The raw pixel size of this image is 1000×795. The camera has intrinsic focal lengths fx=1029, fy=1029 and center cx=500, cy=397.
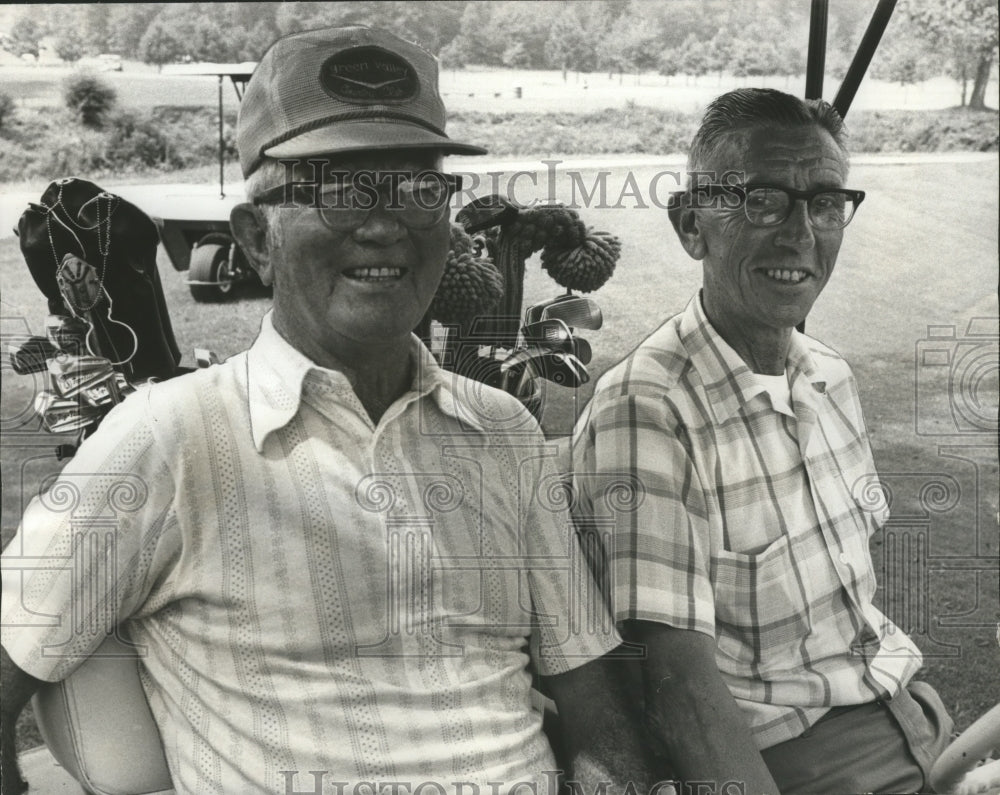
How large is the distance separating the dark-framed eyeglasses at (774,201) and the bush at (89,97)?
1.29 meters

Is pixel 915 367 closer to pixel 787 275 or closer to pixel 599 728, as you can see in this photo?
pixel 787 275

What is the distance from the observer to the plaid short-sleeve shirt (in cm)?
218

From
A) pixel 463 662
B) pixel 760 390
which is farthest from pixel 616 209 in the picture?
pixel 463 662

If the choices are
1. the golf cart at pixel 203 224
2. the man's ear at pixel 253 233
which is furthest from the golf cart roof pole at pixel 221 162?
the man's ear at pixel 253 233

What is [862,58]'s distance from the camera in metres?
2.45

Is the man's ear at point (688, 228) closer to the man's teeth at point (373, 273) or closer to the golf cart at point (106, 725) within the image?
the man's teeth at point (373, 273)

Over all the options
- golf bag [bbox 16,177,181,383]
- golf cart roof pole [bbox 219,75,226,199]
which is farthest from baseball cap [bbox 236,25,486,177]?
golf bag [bbox 16,177,181,383]

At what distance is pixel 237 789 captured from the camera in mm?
1838

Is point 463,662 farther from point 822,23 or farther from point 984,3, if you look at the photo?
point 984,3

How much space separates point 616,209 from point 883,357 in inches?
30.2

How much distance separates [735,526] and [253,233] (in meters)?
1.18

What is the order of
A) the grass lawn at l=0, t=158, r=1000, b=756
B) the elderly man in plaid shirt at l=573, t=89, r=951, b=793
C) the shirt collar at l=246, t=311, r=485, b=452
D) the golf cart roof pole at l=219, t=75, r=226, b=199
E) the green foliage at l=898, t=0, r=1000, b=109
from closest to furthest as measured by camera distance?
the shirt collar at l=246, t=311, r=485, b=452 < the golf cart roof pole at l=219, t=75, r=226, b=199 < the elderly man in plaid shirt at l=573, t=89, r=951, b=793 < the grass lawn at l=0, t=158, r=1000, b=756 < the green foliage at l=898, t=0, r=1000, b=109

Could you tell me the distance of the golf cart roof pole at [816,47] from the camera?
2410mm

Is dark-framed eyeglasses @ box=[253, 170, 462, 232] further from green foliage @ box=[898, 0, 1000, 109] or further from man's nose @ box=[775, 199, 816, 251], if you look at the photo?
green foliage @ box=[898, 0, 1000, 109]
